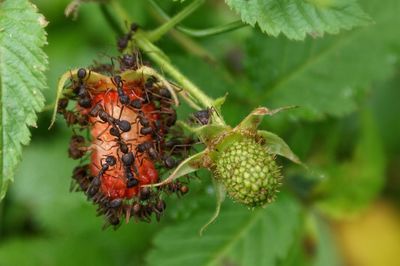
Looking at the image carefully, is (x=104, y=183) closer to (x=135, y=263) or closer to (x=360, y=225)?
(x=135, y=263)

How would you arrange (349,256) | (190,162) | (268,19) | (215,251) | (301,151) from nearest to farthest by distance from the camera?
(190,162)
(268,19)
(215,251)
(301,151)
(349,256)

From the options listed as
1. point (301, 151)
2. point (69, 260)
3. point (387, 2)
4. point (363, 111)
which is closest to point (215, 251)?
point (301, 151)

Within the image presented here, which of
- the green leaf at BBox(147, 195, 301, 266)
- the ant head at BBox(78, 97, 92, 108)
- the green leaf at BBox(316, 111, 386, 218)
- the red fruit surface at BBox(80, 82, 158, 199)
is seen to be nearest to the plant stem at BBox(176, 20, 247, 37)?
the red fruit surface at BBox(80, 82, 158, 199)

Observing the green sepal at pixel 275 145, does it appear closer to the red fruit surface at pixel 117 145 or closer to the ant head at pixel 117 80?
the red fruit surface at pixel 117 145

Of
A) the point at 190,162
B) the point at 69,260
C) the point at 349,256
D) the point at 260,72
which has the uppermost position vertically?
the point at 190,162

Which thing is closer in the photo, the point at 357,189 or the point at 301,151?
the point at 301,151

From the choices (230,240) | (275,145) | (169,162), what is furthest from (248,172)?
(230,240)

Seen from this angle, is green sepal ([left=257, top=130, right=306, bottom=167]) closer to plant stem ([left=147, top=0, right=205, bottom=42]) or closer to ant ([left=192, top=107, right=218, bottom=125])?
ant ([left=192, top=107, right=218, bottom=125])
